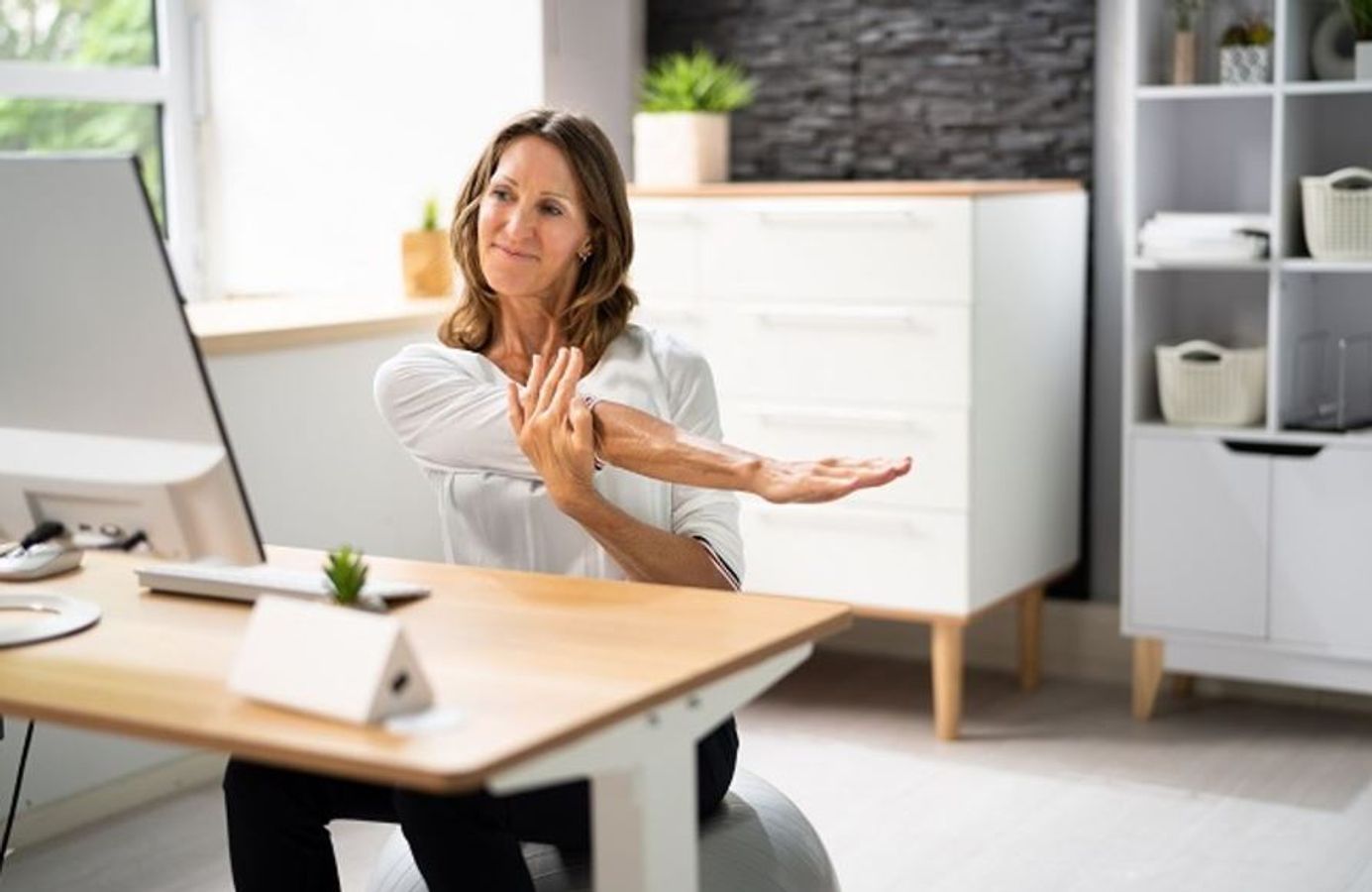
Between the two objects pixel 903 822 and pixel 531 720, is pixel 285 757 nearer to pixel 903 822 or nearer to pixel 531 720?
pixel 531 720

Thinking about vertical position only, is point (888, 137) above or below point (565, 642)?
above

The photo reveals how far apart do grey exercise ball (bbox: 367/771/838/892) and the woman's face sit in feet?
2.07

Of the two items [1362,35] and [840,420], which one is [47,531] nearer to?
[840,420]

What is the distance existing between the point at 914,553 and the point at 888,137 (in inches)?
41.2

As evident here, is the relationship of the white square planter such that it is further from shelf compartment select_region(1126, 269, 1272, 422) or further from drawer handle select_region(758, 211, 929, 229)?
shelf compartment select_region(1126, 269, 1272, 422)

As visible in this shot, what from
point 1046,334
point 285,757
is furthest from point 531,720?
point 1046,334

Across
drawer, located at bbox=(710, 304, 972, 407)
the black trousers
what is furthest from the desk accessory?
drawer, located at bbox=(710, 304, 972, 407)

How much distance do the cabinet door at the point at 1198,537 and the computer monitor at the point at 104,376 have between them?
2.59 metres

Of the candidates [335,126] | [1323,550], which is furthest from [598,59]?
[1323,550]

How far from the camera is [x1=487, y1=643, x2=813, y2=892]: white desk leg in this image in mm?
1599

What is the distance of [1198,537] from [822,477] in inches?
86.5

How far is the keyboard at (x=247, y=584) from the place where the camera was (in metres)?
1.97

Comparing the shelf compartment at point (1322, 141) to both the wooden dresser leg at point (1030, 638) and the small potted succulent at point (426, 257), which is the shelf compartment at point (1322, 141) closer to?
the wooden dresser leg at point (1030, 638)

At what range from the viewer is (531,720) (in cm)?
154
